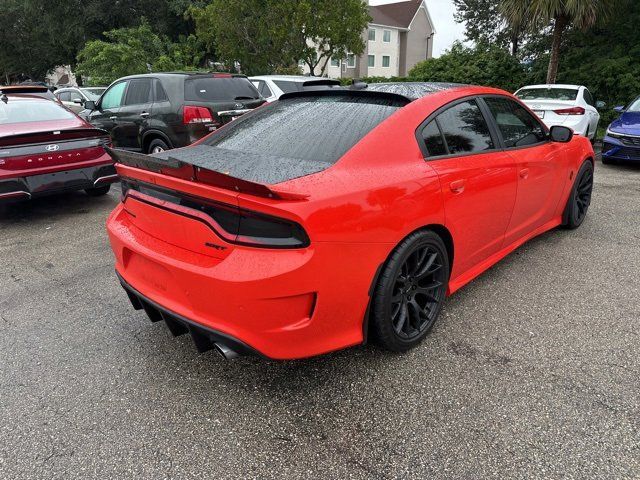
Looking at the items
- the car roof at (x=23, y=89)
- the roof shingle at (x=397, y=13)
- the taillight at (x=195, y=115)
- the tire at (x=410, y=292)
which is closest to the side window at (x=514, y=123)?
the tire at (x=410, y=292)

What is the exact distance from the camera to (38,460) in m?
1.92

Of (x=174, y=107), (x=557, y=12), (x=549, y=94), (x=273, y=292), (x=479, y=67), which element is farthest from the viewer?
(x=479, y=67)

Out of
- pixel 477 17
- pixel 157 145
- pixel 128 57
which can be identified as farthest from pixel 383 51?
pixel 157 145

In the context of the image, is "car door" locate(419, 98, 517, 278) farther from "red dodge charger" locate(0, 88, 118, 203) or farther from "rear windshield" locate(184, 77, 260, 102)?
"rear windshield" locate(184, 77, 260, 102)

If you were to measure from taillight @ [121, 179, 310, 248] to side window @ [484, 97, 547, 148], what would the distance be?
2.09m

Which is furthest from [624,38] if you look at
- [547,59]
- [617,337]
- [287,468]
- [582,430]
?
[287,468]

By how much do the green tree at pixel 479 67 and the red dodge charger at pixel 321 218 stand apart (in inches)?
554

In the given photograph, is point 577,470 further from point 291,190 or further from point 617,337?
point 291,190

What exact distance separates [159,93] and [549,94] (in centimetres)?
832

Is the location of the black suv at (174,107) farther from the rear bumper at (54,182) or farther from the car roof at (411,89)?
the car roof at (411,89)

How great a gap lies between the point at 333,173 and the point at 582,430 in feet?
5.32

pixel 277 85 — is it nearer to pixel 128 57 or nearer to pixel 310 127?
pixel 310 127

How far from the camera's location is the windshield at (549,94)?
9761mm

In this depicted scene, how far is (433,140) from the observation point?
266 cm
